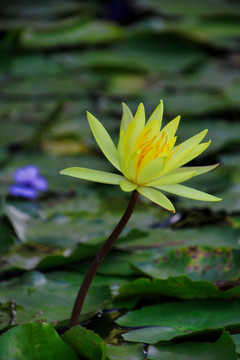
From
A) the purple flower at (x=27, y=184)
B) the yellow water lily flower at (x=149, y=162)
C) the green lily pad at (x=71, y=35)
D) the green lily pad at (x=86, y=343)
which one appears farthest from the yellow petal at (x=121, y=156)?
the green lily pad at (x=71, y=35)

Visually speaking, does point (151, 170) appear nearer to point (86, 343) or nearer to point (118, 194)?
point (86, 343)

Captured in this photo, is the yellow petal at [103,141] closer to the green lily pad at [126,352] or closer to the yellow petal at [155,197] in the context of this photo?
the yellow petal at [155,197]

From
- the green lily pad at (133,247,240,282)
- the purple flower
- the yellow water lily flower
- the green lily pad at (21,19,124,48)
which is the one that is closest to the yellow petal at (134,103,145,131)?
the yellow water lily flower

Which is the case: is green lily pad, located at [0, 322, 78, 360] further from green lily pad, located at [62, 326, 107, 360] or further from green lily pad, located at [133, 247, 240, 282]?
green lily pad, located at [133, 247, 240, 282]

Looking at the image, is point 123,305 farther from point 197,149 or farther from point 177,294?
point 197,149

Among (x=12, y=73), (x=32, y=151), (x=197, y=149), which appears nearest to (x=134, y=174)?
(x=197, y=149)

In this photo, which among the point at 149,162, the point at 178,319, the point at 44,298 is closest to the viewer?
the point at 149,162

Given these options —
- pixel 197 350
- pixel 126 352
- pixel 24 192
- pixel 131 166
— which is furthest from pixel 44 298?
pixel 24 192
